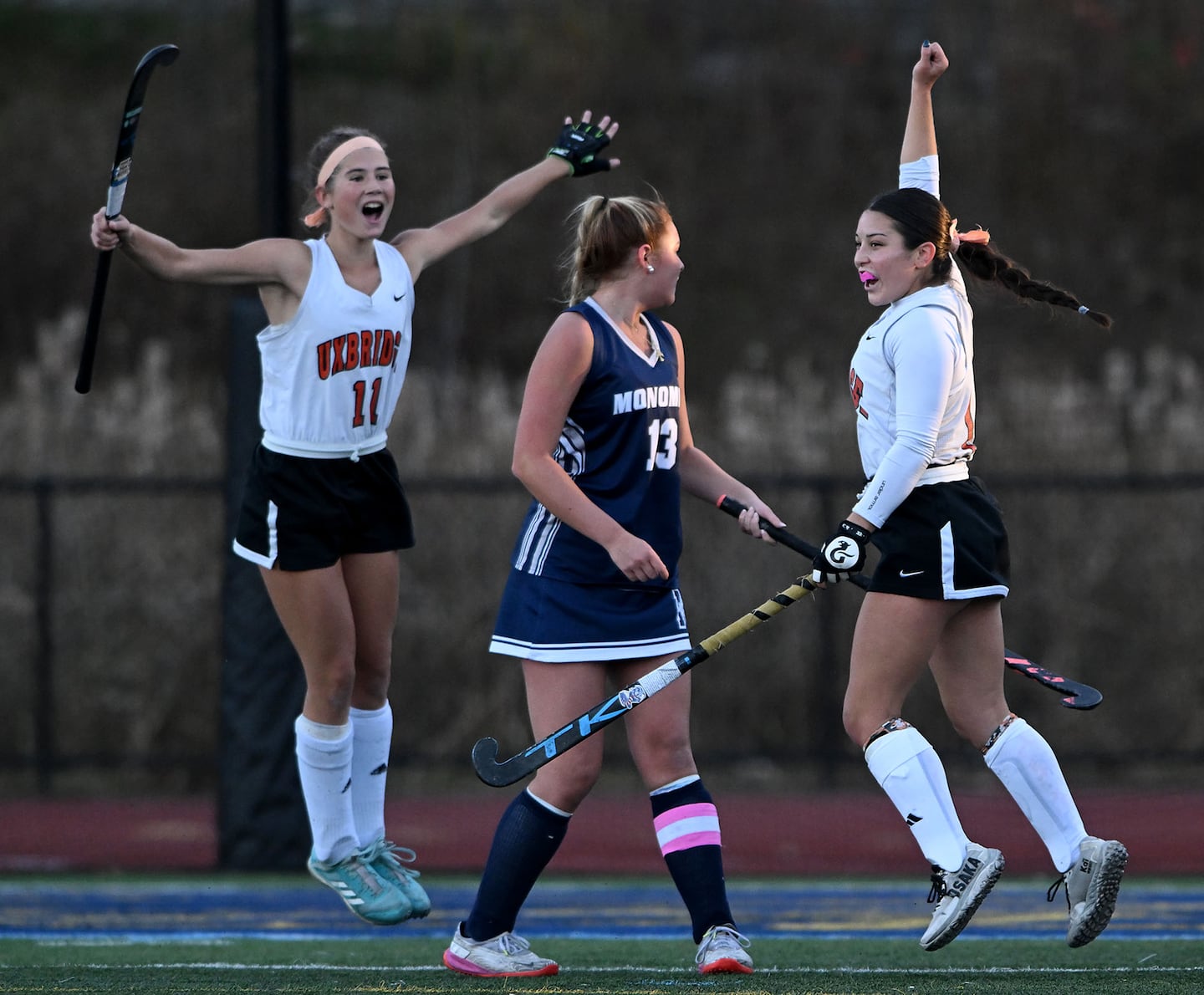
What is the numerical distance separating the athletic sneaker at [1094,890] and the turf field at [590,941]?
6.1 inches

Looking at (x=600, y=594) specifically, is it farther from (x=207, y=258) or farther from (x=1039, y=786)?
(x=207, y=258)

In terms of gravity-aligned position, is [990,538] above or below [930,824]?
above

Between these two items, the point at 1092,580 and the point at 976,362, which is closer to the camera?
the point at 1092,580

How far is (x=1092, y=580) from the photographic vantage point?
11.9 m

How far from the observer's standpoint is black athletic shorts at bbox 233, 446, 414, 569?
5215 millimetres

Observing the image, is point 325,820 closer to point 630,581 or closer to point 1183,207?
point 630,581

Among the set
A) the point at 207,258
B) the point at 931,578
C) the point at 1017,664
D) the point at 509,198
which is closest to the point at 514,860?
the point at 931,578

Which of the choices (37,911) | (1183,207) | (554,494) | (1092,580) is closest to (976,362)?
(1183,207)

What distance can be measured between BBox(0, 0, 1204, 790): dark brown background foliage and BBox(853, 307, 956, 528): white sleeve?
6.47m

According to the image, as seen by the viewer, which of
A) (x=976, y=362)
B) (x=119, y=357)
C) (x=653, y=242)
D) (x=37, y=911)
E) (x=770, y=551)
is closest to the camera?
(x=653, y=242)

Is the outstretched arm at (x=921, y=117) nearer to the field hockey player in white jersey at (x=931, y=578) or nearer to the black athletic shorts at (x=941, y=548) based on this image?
the field hockey player in white jersey at (x=931, y=578)

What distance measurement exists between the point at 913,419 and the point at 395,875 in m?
2.14

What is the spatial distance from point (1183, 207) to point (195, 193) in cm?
1210

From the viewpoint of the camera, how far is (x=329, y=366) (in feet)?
17.0
